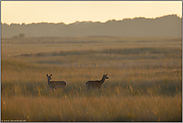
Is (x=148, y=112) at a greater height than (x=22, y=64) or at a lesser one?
lesser

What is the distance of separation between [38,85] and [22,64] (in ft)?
24.3

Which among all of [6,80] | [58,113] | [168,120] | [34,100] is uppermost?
[6,80]

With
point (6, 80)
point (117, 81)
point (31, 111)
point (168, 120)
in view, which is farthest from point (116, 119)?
point (6, 80)

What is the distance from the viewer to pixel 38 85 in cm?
1170

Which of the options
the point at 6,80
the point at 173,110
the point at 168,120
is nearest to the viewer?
the point at 168,120

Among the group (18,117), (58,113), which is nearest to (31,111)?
(18,117)

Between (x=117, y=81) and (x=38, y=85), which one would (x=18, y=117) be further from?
(x=117, y=81)

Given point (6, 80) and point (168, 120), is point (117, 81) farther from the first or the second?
point (6, 80)

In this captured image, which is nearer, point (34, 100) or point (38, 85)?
point (34, 100)

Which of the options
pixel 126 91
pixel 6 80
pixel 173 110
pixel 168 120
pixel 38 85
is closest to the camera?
pixel 168 120

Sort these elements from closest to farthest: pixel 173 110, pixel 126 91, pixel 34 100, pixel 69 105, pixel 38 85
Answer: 1. pixel 173 110
2. pixel 69 105
3. pixel 34 100
4. pixel 126 91
5. pixel 38 85

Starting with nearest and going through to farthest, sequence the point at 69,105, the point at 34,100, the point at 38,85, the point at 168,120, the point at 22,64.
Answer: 1. the point at 168,120
2. the point at 69,105
3. the point at 34,100
4. the point at 38,85
5. the point at 22,64

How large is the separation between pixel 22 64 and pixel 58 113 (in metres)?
11.9

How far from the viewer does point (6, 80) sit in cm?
1246
